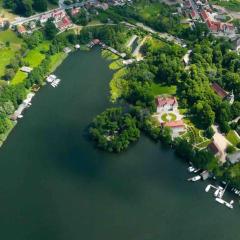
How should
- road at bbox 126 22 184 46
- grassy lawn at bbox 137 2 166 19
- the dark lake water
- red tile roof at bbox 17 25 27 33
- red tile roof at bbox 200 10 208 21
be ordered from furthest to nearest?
grassy lawn at bbox 137 2 166 19 < red tile roof at bbox 200 10 208 21 < red tile roof at bbox 17 25 27 33 < road at bbox 126 22 184 46 < the dark lake water

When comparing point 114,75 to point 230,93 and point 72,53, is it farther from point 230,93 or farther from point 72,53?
point 230,93

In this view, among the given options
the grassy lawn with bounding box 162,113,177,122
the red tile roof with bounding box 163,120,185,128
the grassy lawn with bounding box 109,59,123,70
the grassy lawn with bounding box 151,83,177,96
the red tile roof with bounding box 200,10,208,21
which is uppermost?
the red tile roof with bounding box 200,10,208,21

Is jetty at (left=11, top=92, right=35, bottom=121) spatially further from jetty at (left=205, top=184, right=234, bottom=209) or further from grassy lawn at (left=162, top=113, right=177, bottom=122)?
jetty at (left=205, top=184, right=234, bottom=209)

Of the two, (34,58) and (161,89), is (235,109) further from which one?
(34,58)

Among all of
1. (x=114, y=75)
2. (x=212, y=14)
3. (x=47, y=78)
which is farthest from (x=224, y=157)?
(x=212, y=14)

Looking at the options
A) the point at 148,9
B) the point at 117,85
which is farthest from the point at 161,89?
the point at 148,9

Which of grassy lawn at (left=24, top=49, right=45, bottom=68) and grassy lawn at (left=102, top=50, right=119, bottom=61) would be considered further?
grassy lawn at (left=102, top=50, right=119, bottom=61)

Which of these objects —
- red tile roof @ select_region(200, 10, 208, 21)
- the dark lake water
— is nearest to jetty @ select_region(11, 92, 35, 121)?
the dark lake water

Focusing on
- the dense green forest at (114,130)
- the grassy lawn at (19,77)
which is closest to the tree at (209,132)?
the dense green forest at (114,130)
